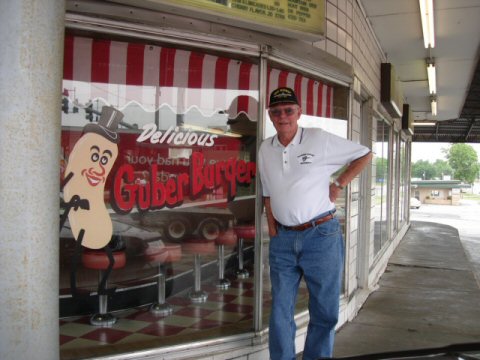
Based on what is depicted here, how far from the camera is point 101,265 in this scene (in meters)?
3.56

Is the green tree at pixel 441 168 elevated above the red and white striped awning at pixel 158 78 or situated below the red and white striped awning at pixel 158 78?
above

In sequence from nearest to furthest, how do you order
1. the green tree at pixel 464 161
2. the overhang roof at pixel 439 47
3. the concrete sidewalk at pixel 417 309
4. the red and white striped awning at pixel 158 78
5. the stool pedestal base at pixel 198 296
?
the red and white striped awning at pixel 158 78, the concrete sidewalk at pixel 417 309, the stool pedestal base at pixel 198 296, the overhang roof at pixel 439 47, the green tree at pixel 464 161

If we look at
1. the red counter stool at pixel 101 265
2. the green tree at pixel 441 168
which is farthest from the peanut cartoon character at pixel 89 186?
the green tree at pixel 441 168

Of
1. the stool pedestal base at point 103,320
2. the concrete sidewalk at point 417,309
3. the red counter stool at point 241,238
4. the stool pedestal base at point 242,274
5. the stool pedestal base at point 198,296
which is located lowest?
the concrete sidewalk at point 417,309

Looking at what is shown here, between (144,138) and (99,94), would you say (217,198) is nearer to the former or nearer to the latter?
(144,138)

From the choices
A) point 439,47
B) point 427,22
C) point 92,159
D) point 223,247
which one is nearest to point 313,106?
point 223,247

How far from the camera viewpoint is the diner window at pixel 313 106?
12.0ft

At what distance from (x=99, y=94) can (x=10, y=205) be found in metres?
1.84

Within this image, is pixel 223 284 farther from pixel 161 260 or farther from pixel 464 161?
pixel 464 161

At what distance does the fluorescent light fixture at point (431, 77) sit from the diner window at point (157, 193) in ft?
16.7

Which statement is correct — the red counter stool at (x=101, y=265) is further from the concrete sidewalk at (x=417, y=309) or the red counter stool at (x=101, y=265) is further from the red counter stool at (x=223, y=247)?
the concrete sidewalk at (x=417, y=309)

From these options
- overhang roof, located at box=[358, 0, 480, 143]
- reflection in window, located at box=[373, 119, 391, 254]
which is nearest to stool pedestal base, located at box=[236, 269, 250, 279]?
overhang roof, located at box=[358, 0, 480, 143]

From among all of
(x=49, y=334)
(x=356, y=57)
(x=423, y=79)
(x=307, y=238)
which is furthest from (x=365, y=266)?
(x=423, y=79)

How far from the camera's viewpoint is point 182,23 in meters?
2.88
